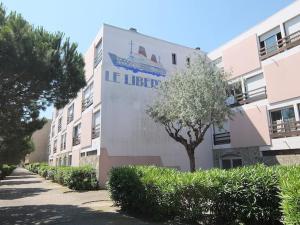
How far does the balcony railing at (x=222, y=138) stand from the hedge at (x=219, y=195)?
13003 mm

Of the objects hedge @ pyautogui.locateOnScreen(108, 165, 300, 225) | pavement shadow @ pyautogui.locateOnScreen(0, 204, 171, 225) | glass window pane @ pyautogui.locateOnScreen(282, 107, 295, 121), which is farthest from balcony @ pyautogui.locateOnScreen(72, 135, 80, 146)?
glass window pane @ pyautogui.locateOnScreen(282, 107, 295, 121)

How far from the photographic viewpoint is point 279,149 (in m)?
18.6

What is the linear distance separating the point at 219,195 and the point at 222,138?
52.8 feet

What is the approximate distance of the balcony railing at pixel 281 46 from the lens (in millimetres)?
18359

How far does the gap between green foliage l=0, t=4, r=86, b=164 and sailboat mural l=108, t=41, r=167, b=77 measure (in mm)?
9887

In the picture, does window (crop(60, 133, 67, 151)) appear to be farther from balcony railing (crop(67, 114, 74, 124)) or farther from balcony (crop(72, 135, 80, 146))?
balcony (crop(72, 135, 80, 146))

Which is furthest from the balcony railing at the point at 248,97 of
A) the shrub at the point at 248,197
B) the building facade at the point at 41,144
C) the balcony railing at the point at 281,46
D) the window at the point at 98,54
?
the building facade at the point at 41,144

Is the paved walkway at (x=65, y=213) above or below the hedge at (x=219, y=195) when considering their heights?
below

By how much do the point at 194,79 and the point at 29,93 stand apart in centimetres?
1036

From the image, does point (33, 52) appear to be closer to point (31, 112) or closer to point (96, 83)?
point (31, 112)

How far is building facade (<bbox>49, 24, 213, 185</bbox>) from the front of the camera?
816 inches

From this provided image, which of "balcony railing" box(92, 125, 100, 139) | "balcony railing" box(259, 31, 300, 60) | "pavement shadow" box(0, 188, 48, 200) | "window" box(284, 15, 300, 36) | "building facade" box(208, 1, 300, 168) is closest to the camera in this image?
"pavement shadow" box(0, 188, 48, 200)

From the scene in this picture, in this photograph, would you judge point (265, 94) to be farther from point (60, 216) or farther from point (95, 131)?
point (60, 216)

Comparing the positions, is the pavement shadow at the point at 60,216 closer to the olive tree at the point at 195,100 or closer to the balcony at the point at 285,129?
the olive tree at the point at 195,100
